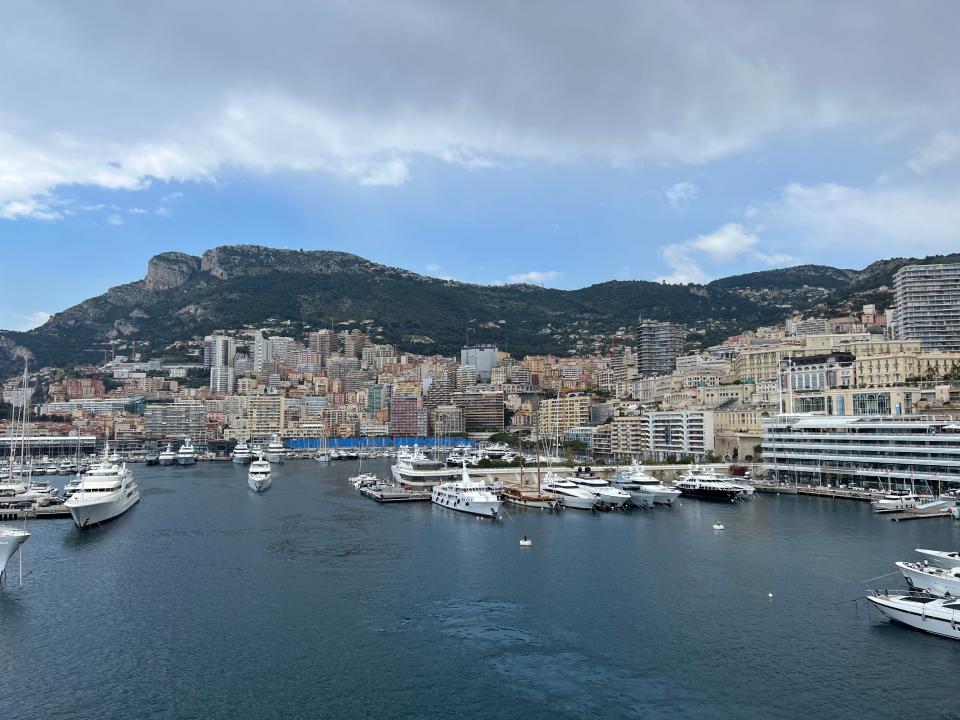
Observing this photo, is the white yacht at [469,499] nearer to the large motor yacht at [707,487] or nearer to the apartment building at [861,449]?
the large motor yacht at [707,487]

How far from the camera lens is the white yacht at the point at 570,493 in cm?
5519

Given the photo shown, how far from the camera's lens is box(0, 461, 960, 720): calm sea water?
65.7ft

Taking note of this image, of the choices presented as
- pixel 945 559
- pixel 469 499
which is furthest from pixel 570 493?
pixel 945 559

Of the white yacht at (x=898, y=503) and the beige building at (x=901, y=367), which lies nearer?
the white yacht at (x=898, y=503)

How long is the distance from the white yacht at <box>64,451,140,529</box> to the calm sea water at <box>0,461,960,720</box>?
2.14 metres

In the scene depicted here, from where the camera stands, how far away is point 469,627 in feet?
83.8

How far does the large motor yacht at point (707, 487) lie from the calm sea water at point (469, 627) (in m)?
15.5

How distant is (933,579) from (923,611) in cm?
263

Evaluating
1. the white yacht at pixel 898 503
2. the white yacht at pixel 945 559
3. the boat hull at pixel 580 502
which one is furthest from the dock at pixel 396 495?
the white yacht at pixel 945 559

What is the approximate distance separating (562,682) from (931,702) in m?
9.22

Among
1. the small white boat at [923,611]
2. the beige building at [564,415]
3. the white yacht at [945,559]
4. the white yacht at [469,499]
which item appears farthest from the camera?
the beige building at [564,415]

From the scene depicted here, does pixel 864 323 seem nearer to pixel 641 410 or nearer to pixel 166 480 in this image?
pixel 641 410

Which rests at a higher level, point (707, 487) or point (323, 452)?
point (707, 487)

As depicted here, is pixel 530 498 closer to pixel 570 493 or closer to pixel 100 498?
pixel 570 493
